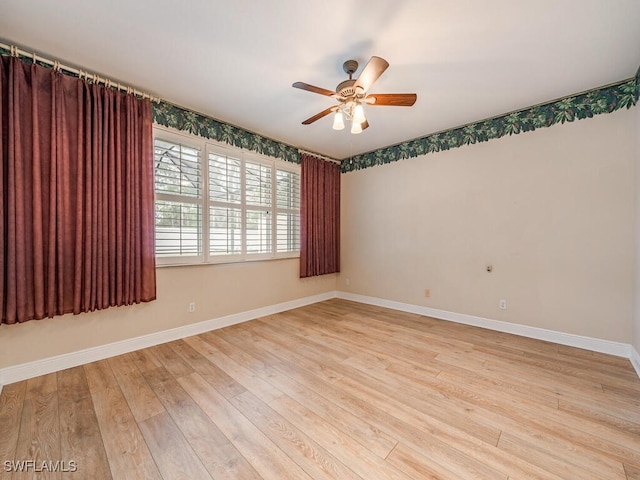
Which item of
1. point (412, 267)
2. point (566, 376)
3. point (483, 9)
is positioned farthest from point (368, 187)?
point (566, 376)

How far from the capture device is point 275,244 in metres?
4.06

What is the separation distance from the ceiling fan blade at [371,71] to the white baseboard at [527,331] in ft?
10.5

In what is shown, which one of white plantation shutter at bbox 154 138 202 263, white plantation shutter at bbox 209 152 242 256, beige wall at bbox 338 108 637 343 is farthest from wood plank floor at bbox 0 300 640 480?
white plantation shutter at bbox 209 152 242 256

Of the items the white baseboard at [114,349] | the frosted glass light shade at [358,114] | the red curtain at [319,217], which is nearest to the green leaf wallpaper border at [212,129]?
the red curtain at [319,217]

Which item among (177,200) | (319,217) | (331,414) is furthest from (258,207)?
(331,414)

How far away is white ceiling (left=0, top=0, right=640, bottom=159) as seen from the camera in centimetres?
171

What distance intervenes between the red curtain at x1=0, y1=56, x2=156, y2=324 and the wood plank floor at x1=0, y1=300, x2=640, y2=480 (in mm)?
723

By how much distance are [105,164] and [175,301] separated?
62.5 inches

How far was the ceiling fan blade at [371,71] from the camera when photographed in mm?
1794

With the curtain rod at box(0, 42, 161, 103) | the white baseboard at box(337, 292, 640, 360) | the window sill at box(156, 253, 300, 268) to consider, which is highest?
the curtain rod at box(0, 42, 161, 103)

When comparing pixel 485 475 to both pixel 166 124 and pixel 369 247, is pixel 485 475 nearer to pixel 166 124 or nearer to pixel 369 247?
pixel 369 247

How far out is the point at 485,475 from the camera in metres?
1.28

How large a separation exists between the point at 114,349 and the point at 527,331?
15.0ft
